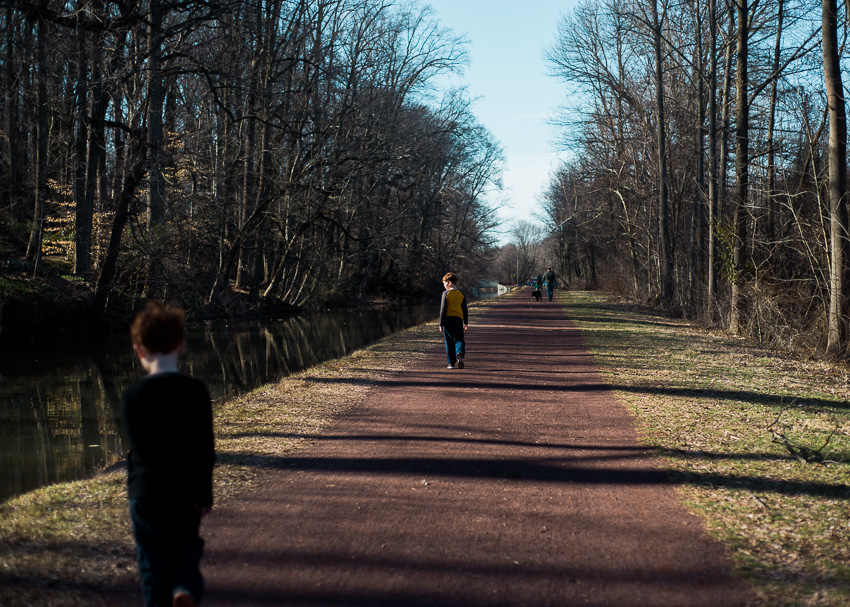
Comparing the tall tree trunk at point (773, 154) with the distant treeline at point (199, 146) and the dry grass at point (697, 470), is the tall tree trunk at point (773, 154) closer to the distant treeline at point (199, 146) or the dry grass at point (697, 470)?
the dry grass at point (697, 470)

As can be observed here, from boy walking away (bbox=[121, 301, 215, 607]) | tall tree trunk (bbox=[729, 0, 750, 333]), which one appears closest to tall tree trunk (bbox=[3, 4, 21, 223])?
boy walking away (bbox=[121, 301, 215, 607])

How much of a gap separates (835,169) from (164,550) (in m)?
15.3

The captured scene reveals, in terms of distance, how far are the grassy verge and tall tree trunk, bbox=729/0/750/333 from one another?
5068 mm

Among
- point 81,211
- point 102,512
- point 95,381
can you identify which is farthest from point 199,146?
point 102,512

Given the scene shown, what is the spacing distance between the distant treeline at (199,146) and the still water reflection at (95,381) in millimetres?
3950

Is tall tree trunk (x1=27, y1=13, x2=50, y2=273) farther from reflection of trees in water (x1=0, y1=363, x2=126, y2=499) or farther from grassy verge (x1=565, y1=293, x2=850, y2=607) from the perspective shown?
grassy verge (x1=565, y1=293, x2=850, y2=607)

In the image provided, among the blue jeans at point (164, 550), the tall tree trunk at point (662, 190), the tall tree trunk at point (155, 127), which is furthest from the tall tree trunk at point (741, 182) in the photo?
the blue jeans at point (164, 550)

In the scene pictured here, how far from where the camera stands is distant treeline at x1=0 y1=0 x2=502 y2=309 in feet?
66.9

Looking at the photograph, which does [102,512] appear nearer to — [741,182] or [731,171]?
[741,182]

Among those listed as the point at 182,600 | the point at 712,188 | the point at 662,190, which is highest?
the point at 662,190

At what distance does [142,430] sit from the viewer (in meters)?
3.47

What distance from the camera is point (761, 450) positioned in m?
7.67

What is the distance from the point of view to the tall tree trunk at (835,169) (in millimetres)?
14688

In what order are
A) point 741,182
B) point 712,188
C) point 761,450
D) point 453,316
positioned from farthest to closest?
point 712,188 → point 741,182 → point 453,316 → point 761,450
